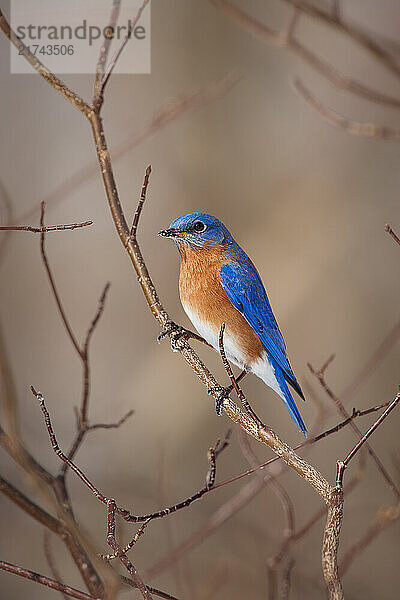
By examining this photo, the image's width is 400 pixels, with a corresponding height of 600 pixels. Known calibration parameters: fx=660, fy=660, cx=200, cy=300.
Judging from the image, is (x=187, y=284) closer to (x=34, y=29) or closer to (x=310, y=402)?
(x=34, y=29)

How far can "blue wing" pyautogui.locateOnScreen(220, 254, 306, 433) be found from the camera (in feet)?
4.17

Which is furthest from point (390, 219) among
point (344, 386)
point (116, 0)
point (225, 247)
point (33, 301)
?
point (116, 0)

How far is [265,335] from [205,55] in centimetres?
205

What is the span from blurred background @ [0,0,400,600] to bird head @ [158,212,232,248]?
1534mm

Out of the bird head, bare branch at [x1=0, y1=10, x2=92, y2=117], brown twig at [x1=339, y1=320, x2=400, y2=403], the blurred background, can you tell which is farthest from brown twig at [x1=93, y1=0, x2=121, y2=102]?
the blurred background

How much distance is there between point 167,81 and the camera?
2992 millimetres

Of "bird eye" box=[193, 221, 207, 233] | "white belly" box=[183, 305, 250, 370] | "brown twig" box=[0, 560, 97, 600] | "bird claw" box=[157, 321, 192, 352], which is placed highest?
"bird eye" box=[193, 221, 207, 233]

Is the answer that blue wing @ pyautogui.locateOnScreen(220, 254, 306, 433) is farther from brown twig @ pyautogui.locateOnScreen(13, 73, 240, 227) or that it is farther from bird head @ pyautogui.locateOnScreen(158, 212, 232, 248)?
brown twig @ pyautogui.locateOnScreen(13, 73, 240, 227)

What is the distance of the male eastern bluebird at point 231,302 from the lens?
1.27 m

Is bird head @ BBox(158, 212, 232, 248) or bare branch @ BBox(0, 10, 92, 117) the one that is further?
bird head @ BBox(158, 212, 232, 248)

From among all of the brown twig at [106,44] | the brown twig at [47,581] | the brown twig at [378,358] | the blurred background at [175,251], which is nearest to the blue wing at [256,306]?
the brown twig at [378,358]

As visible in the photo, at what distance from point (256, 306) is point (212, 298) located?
0.10 m

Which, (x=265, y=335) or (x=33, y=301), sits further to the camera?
(x=33, y=301)

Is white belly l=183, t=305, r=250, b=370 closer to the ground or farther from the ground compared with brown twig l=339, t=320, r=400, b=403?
farther from the ground
